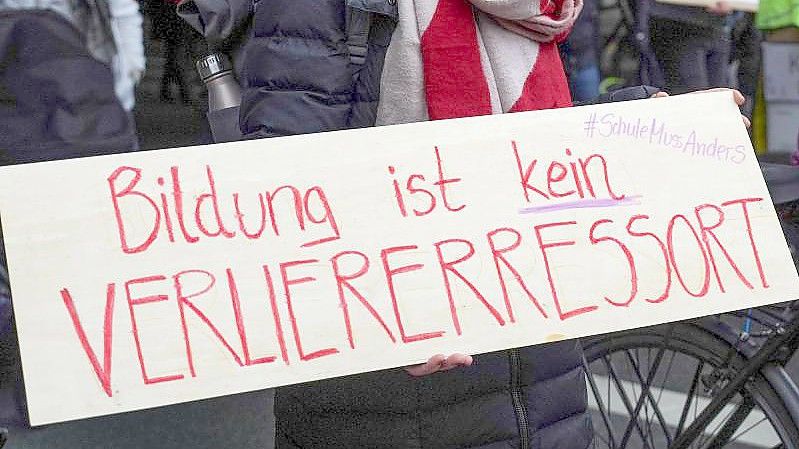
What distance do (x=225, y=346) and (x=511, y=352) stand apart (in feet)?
1.79

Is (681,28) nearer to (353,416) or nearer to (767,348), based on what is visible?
(767,348)

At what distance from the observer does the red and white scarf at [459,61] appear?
1.62 m

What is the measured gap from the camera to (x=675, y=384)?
2.67 meters

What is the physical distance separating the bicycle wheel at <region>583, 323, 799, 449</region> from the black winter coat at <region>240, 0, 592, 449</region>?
384 mm

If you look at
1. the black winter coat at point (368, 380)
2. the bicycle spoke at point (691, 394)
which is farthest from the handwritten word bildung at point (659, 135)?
the bicycle spoke at point (691, 394)

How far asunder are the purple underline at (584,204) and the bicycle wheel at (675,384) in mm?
729

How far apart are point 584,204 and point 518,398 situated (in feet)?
A: 1.31

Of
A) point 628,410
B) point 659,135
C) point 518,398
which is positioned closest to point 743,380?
point 628,410

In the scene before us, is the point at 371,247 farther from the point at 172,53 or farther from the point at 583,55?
the point at 172,53

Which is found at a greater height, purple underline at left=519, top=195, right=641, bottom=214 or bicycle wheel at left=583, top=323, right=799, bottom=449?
purple underline at left=519, top=195, right=641, bottom=214

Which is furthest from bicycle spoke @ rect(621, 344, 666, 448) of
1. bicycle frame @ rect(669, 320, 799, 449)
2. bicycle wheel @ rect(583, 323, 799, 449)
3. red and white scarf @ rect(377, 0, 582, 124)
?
red and white scarf @ rect(377, 0, 582, 124)

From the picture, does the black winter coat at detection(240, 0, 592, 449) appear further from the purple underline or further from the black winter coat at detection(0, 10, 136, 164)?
the black winter coat at detection(0, 10, 136, 164)

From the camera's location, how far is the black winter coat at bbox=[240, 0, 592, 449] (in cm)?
158

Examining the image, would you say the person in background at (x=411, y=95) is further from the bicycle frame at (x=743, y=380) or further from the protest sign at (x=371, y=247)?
the bicycle frame at (x=743, y=380)
